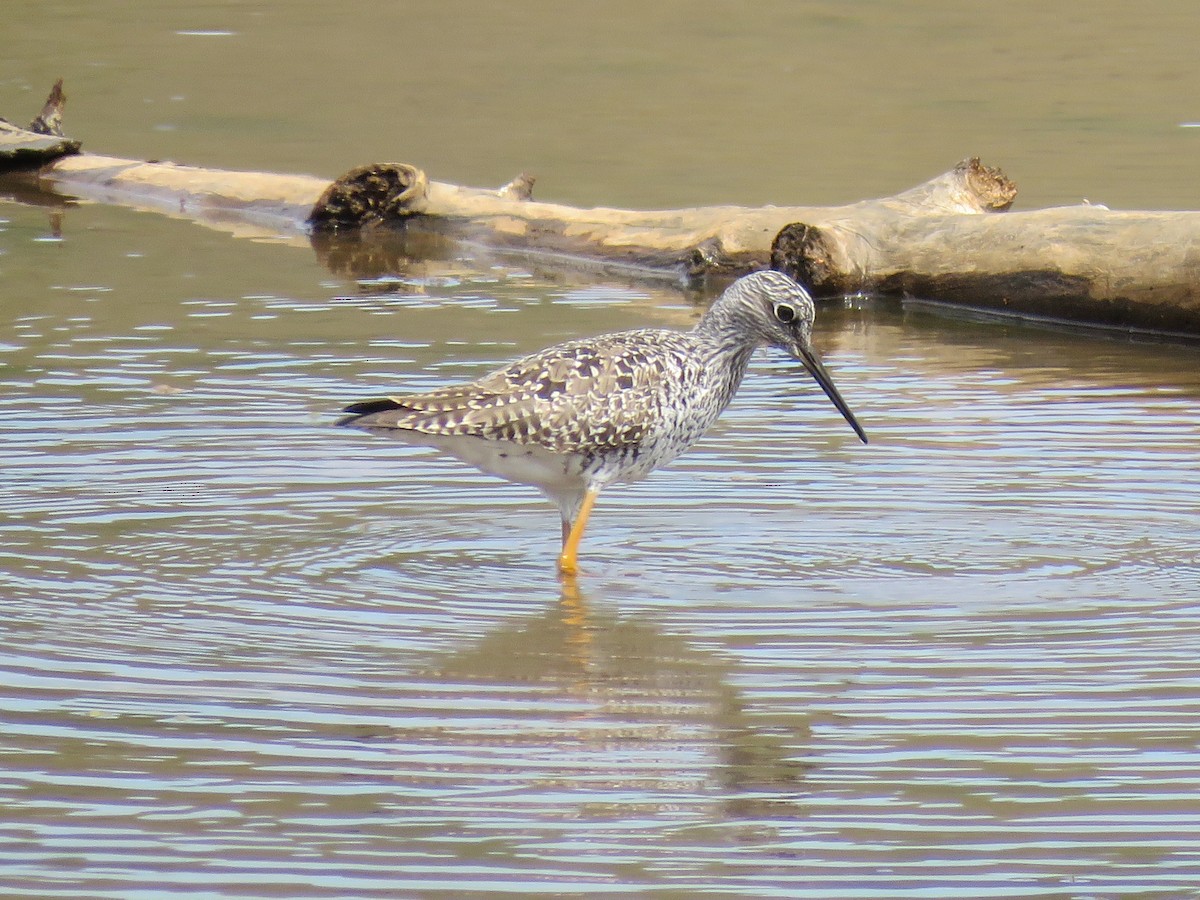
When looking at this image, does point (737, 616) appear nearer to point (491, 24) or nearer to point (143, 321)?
point (143, 321)

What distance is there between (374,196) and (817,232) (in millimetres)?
4448

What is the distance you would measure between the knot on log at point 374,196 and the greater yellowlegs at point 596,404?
8307 mm

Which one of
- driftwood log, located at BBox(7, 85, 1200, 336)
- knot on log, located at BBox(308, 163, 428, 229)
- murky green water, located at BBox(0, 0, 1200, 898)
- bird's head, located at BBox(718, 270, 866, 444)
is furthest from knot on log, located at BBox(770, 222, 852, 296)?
bird's head, located at BBox(718, 270, 866, 444)

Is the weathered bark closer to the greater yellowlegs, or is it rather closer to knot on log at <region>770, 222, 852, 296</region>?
knot on log at <region>770, 222, 852, 296</region>

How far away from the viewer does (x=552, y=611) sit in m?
7.84

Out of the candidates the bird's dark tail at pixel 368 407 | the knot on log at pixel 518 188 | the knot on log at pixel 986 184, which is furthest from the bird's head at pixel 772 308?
the knot on log at pixel 518 188

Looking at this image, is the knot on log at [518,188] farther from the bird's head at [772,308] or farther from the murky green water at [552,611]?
the bird's head at [772,308]

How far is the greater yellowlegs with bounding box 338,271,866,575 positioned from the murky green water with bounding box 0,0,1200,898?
1.23 ft

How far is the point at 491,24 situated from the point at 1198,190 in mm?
13211

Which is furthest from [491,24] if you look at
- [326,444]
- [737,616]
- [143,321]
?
[737,616]

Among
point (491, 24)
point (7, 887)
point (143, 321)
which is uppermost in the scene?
point (491, 24)

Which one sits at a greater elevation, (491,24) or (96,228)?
(491,24)

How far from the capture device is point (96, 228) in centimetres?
1723

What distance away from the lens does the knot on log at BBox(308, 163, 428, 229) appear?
16859mm
